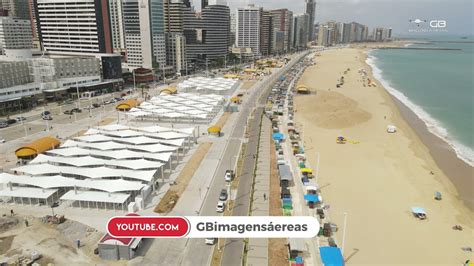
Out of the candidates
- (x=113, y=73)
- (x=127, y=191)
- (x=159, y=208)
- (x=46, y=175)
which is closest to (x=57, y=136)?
(x=46, y=175)

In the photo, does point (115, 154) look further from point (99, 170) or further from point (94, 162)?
point (99, 170)

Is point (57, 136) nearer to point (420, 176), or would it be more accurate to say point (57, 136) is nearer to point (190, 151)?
point (190, 151)

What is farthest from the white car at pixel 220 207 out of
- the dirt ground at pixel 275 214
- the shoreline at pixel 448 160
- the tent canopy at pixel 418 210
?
the shoreline at pixel 448 160

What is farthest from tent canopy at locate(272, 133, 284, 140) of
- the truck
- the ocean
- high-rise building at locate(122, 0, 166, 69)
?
high-rise building at locate(122, 0, 166, 69)

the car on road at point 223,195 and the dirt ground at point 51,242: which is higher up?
the car on road at point 223,195

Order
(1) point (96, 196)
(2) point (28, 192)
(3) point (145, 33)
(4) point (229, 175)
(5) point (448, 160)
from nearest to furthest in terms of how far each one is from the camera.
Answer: (1) point (96, 196) → (2) point (28, 192) → (4) point (229, 175) → (5) point (448, 160) → (3) point (145, 33)

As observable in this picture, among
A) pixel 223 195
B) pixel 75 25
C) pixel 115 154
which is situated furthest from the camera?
pixel 75 25

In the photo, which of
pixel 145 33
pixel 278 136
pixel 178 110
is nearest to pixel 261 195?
pixel 278 136

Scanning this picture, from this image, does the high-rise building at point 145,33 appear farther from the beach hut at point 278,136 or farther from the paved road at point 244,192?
the beach hut at point 278,136
